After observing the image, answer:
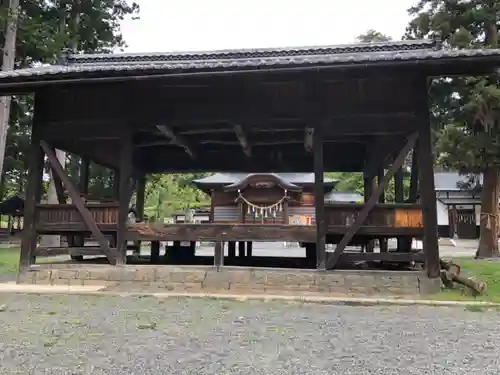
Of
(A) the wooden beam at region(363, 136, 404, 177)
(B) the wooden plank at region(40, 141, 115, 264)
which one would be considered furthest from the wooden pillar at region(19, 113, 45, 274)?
(A) the wooden beam at region(363, 136, 404, 177)

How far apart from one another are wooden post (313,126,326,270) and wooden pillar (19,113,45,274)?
448 centimetres

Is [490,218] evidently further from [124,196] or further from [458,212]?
[458,212]

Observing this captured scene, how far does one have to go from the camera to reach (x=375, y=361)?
3.17 metres

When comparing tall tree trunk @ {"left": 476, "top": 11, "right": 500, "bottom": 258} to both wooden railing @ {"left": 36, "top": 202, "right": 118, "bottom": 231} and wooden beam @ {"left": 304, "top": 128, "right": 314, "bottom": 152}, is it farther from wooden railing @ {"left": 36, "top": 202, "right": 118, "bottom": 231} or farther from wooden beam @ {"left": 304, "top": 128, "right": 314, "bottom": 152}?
wooden railing @ {"left": 36, "top": 202, "right": 118, "bottom": 231}

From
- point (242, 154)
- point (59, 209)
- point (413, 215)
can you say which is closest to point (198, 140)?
point (242, 154)

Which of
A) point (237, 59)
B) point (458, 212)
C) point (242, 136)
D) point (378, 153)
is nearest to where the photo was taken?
point (242, 136)

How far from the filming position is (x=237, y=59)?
8.05 meters

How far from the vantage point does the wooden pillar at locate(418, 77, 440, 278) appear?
249 inches

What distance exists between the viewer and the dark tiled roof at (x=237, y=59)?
5723 millimetres

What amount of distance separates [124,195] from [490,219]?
11963 mm

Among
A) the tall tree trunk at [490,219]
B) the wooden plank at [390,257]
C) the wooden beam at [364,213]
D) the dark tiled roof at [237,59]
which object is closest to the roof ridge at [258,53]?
the dark tiled roof at [237,59]

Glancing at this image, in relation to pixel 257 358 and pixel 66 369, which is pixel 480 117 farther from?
pixel 66 369

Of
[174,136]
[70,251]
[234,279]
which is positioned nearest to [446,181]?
[174,136]

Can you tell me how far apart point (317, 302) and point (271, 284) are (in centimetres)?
94
